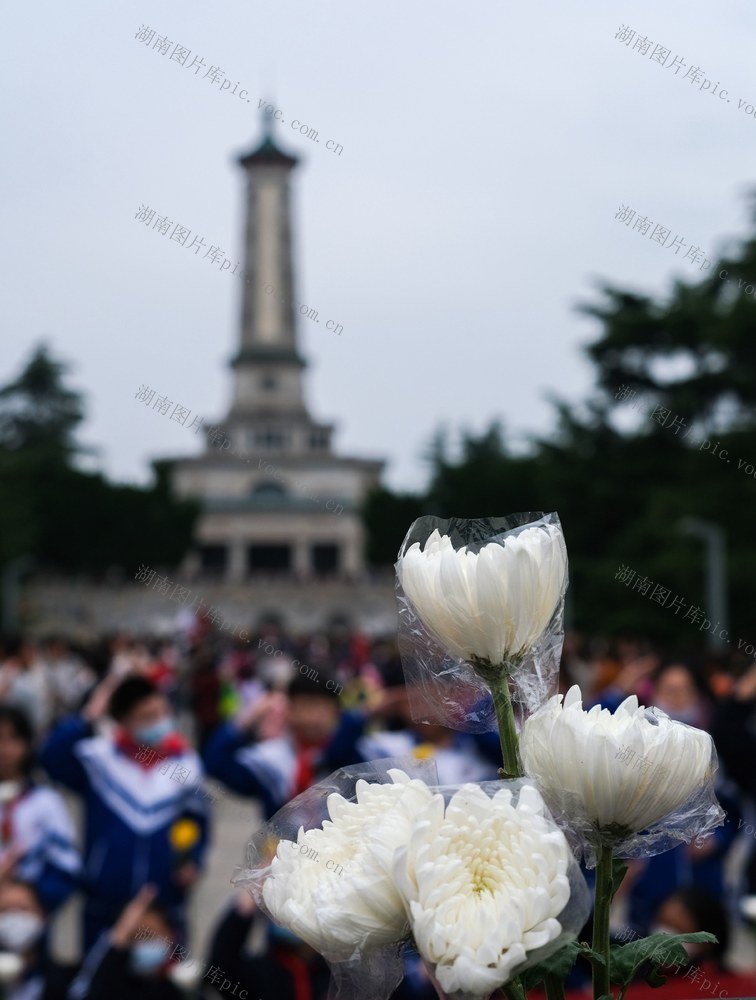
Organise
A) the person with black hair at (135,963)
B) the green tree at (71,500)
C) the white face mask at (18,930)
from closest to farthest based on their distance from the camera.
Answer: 1. the person with black hair at (135,963)
2. the white face mask at (18,930)
3. the green tree at (71,500)

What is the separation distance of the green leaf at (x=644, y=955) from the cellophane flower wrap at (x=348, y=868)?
21cm

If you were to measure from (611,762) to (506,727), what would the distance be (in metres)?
0.12

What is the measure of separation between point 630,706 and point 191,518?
64051 mm

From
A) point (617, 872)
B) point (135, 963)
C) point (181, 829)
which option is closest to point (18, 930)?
point (135, 963)

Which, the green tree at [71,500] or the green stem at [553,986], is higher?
the green tree at [71,500]

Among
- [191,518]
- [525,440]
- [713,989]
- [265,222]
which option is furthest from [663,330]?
[265,222]

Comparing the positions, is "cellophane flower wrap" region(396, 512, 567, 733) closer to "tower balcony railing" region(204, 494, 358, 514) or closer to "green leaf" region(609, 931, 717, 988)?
"green leaf" region(609, 931, 717, 988)

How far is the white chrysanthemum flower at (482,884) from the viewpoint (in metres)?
1.14

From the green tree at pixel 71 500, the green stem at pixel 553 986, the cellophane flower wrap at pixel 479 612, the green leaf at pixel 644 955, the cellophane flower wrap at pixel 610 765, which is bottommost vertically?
the green stem at pixel 553 986

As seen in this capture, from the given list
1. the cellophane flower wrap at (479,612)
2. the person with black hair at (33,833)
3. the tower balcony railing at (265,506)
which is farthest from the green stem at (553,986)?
the tower balcony railing at (265,506)

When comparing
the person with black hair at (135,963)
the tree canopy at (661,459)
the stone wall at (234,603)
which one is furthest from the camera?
the stone wall at (234,603)

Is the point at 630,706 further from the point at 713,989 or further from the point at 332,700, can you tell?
the point at 332,700

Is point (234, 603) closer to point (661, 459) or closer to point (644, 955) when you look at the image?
point (661, 459)

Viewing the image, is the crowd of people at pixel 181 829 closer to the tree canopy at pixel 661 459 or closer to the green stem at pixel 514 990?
the green stem at pixel 514 990
